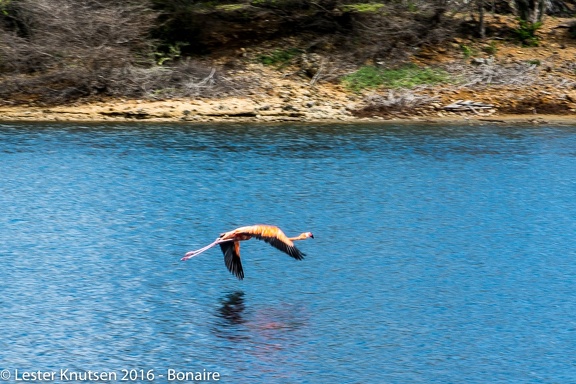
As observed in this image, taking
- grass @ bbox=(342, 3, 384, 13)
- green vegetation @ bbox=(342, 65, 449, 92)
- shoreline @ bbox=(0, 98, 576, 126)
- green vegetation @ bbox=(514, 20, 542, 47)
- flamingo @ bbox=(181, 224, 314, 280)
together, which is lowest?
shoreline @ bbox=(0, 98, 576, 126)

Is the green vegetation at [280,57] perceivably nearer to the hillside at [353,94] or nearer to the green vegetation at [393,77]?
the hillside at [353,94]

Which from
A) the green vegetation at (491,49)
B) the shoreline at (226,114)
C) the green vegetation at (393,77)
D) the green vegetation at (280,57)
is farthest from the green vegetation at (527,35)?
the green vegetation at (280,57)

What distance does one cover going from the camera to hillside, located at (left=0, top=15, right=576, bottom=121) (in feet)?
114

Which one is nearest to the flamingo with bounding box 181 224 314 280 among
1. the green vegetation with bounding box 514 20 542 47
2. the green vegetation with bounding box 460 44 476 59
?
the green vegetation with bounding box 460 44 476 59

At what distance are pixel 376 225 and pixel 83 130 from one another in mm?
13571

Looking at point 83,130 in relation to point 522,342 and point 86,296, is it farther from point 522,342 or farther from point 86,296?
point 522,342

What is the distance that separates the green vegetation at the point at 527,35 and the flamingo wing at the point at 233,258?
2554 centimetres

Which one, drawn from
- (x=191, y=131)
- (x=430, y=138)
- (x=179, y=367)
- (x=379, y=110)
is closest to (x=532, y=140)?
(x=430, y=138)

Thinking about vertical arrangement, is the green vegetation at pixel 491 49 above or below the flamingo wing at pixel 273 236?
below

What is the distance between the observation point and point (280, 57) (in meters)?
37.8

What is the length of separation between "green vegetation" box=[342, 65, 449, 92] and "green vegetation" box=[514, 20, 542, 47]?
4.09 meters

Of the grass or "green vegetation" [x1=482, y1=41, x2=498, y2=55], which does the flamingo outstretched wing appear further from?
"green vegetation" [x1=482, y1=41, x2=498, y2=55]

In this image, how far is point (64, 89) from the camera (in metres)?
35.2

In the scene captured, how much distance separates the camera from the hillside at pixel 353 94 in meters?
34.8
